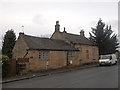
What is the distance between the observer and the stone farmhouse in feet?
84.7

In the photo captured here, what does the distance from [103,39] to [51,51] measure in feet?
77.1

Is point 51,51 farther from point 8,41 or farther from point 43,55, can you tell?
point 8,41

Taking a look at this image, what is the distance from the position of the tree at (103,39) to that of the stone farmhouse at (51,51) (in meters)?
8.74

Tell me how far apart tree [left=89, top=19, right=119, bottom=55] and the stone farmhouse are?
28.7ft

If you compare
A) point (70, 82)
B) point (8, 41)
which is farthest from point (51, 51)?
point (8, 41)

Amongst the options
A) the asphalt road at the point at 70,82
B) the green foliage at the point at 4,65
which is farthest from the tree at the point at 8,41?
the asphalt road at the point at 70,82

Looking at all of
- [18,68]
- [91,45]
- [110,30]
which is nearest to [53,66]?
[18,68]

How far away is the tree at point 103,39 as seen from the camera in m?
48.6

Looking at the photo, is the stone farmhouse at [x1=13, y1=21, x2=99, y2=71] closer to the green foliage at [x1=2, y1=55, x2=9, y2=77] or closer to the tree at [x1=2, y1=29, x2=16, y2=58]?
the green foliage at [x1=2, y1=55, x2=9, y2=77]

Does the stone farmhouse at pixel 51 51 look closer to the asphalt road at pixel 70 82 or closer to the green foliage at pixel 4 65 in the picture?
the green foliage at pixel 4 65

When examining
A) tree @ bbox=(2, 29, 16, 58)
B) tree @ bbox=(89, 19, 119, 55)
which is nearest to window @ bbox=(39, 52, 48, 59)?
tree @ bbox=(2, 29, 16, 58)

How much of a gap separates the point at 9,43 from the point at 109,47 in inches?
986

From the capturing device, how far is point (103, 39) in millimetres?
48438

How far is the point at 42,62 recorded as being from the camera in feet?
88.2
